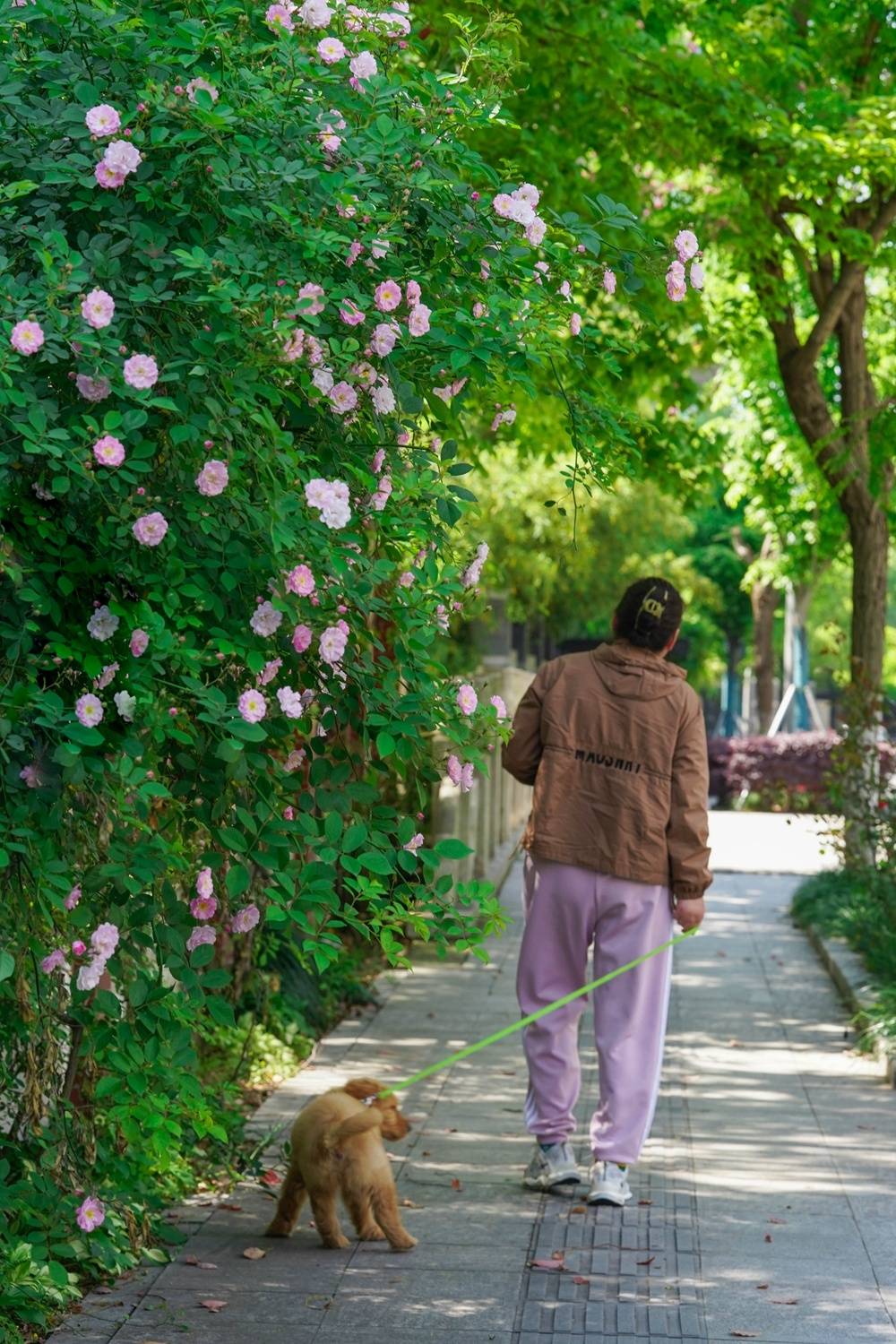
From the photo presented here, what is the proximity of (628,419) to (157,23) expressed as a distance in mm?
1624

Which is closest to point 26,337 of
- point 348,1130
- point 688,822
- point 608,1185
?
point 348,1130

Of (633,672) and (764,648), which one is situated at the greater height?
(764,648)

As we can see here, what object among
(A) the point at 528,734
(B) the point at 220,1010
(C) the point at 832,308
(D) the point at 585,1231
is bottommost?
(D) the point at 585,1231

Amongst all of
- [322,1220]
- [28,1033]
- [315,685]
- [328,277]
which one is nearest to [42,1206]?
[28,1033]

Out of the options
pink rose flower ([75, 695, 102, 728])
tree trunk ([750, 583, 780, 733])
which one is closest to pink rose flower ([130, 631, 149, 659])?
pink rose flower ([75, 695, 102, 728])

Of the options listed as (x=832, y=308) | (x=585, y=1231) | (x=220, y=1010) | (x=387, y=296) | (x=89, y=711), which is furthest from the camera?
(x=832, y=308)

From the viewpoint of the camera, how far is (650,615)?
20.6 ft

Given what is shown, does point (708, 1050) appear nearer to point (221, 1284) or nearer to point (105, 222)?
point (221, 1284)

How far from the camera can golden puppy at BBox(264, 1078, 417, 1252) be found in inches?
212

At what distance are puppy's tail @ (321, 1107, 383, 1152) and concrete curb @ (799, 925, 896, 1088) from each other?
353 centimetres

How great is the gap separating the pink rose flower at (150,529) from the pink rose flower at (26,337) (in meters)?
0.42

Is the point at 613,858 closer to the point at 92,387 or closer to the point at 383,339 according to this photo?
the point at 383,339

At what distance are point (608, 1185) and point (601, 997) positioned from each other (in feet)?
1.98

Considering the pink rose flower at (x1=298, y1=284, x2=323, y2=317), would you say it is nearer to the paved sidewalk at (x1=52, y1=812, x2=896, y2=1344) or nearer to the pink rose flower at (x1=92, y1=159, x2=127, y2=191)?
the pink rose flower at (x1=92, y1=159, x2=127, y2=191)
